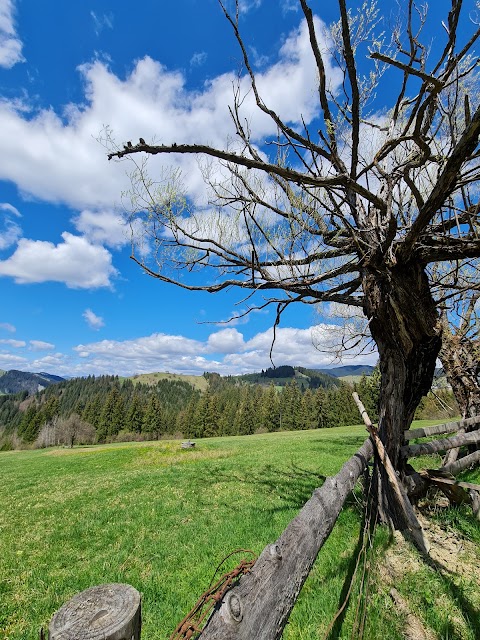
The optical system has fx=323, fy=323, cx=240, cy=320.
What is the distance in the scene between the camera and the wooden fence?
4.10ft

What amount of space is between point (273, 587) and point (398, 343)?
4633 mm

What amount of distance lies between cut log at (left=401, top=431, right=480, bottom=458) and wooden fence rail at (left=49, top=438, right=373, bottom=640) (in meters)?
3.49

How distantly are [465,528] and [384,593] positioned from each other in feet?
9.20

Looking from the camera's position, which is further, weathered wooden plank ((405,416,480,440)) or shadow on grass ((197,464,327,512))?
shadow on grass ((197,464,327,512))

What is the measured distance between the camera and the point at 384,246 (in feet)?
16.2

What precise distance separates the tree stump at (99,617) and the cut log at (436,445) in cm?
568

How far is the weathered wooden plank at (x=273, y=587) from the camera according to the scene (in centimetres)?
159

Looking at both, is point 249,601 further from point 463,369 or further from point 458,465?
point 463,369

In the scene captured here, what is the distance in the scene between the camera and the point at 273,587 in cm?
198

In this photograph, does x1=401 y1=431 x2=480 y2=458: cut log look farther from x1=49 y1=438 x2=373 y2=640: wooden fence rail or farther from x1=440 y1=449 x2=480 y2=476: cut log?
x1=49 y1=438 x2=373 y2=640: wooden fence rail

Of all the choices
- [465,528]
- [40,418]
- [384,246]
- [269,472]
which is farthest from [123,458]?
[40,418]

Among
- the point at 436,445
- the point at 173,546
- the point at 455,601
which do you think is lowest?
the point at 173,546

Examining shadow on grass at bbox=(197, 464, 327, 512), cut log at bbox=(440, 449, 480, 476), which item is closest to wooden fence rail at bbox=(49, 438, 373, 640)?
cut log at bbox=(440, 449, 480, 476)

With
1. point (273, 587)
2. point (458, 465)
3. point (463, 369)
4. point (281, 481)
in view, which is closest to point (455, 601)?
point (273, 587)
